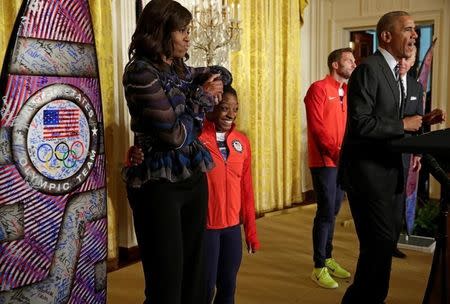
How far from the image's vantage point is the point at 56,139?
1890mm

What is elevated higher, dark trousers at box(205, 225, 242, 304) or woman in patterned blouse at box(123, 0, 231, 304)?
woman in patterned blouse at box(123, 0, 231, 304)

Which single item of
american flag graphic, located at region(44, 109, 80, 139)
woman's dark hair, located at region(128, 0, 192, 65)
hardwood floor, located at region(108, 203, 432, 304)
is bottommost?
hardwood floor, located at region(108, 203, 432, 304)

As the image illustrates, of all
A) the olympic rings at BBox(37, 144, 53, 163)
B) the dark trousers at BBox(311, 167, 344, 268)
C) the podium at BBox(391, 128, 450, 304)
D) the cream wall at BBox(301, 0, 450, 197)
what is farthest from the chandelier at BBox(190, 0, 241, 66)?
the cream wall at BBox(301, 0, 450, 197)

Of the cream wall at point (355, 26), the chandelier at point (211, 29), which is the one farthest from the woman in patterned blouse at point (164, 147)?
the cream wall at point (355, 26)

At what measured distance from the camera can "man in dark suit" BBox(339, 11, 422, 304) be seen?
1.93 metres

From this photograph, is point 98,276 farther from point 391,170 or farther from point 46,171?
point 391,170

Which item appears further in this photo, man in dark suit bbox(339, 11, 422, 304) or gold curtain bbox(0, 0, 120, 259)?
gold curtain bbox(0, 0, 120, 259)

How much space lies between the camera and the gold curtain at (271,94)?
445 centimetres

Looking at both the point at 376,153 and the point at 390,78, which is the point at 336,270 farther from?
the point at 390,78

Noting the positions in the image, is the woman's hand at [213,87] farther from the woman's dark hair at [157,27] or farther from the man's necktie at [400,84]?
the man's necktie at [400,84]

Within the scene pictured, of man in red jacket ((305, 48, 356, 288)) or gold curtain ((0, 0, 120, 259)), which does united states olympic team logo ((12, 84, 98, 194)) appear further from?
man in red jacket ((305, 48, 356, 288))

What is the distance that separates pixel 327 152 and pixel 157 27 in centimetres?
156

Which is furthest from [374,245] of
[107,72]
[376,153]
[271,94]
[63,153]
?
[271,94]

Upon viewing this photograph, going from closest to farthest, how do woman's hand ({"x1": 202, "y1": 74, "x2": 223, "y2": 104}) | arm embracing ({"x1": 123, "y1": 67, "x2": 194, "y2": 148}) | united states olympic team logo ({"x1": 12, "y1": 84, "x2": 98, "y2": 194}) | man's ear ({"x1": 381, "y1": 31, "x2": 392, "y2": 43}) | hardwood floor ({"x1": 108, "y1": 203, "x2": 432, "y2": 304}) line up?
arm embracing ({"x1": 123, "y1": 67, "x2": 194, "y2": 148}), woman's hand ({"x1": 202, "y1": 74, "x2": 223, "y2": 104}), united states olympic team logo ({"x1": 12, "y1": 84, "x2": 98, "y2": 194}), man's ear ({"x1": 381, "y1": 31, "x2": 392, "y2": 43}), hardwood floor ({"x1": 108, "y1": 203, "x2": 432, "y2": 304})
